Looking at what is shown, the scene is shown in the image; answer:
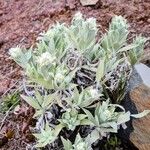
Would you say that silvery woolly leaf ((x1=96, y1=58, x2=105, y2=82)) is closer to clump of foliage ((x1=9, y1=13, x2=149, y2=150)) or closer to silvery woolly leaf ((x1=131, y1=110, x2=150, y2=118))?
clump of foliage ((x1=9, y1=13, x2=149, y2=150))

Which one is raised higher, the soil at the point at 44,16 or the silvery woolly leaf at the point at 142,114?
the silvery woolly leaf at the point at 142,114

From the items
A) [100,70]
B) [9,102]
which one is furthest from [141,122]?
[9,102]

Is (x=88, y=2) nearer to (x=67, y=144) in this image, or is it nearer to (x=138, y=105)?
(x=138, y=105)

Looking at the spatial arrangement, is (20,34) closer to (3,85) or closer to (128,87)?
(3,85)

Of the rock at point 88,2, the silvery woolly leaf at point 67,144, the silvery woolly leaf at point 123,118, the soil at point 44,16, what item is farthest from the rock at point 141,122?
the rock at point 88,2

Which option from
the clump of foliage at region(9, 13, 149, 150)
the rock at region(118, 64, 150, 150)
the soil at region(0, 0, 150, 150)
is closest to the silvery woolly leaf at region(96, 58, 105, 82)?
the clump of foliage at region(9, 13, 149, 150)

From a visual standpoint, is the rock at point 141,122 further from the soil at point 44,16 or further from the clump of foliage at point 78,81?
the soil at point 44,16

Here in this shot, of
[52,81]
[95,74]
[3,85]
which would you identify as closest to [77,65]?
[95,74]
